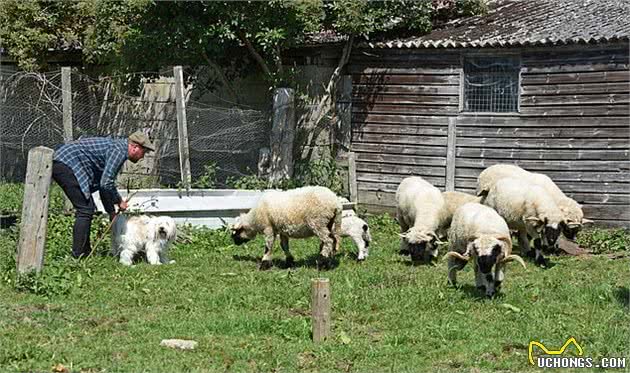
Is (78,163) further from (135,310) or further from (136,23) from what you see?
(136,23)

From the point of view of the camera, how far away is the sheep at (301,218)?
1158 cm

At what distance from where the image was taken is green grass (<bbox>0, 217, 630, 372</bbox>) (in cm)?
748

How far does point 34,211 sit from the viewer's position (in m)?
10.1

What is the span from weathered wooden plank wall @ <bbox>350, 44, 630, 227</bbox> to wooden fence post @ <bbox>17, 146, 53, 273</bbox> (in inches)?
332

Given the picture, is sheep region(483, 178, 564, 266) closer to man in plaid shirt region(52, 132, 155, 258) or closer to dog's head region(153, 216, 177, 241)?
dog's head region(153, 216, 177, 241)

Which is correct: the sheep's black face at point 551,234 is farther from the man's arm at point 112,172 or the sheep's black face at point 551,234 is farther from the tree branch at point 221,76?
the tree branch at point 221,76

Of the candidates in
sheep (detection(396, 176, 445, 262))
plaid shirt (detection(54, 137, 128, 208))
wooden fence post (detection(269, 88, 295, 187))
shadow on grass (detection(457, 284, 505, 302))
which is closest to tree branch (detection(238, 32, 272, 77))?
wooden fence post (detection(269, 88, 295, 187))

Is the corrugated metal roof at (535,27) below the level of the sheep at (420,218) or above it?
above

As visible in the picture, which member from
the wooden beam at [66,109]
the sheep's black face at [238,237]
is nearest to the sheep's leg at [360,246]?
the sheep's black face at [238,237]

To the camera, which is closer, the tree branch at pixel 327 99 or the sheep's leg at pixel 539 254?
the sheep's leg at pixel 539 254

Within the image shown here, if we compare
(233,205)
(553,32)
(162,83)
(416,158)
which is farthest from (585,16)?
(162,83)

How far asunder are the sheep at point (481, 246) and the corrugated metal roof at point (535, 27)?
233 inches

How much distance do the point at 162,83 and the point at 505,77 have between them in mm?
6999

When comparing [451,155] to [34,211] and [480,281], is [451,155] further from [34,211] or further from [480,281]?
[34,211]
